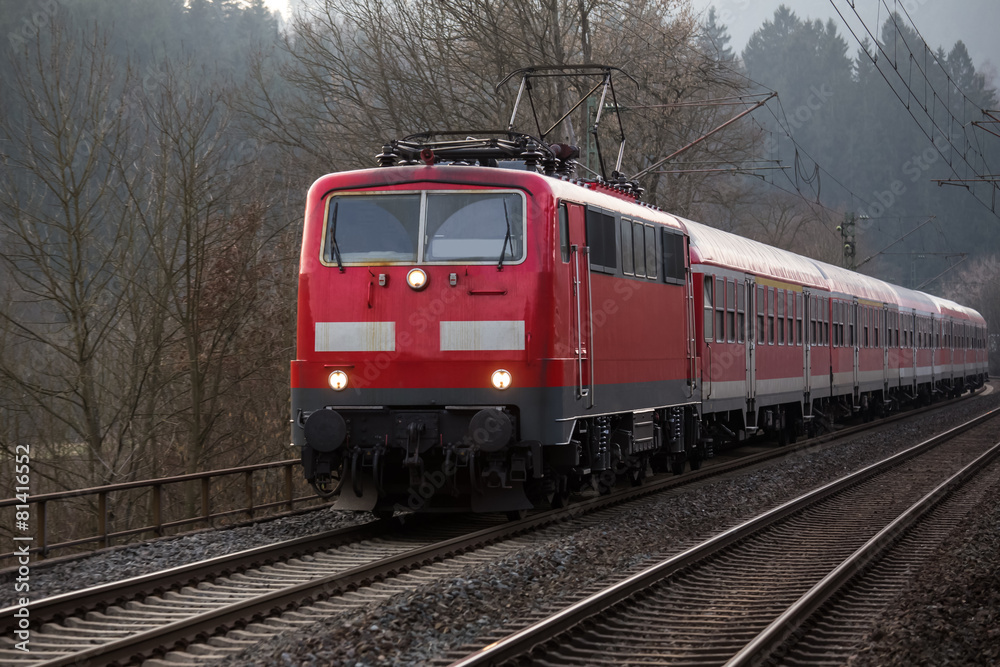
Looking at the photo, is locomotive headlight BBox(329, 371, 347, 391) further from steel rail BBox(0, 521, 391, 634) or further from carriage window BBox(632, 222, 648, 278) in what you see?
carriage window BBox(632, 222, 648, 278)

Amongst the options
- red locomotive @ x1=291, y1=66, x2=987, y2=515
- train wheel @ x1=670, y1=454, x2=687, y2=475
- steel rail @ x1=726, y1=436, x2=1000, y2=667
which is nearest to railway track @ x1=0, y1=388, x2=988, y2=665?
red locomotive @ x1=291, y1=66, x2=987, y2=515

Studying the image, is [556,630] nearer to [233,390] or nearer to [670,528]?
[670,528]

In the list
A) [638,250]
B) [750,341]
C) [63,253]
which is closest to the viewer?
[638,250]

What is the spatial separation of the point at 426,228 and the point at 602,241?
2138mm

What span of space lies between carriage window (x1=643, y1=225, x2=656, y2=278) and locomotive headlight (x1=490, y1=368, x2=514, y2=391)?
11.5 ft

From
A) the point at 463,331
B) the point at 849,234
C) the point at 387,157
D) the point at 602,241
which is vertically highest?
the point at 849,234

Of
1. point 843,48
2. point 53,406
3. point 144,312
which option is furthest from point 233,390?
point 843,48

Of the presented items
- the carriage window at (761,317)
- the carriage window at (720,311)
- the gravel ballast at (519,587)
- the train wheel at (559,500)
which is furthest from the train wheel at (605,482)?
the carriage window at (761,317)

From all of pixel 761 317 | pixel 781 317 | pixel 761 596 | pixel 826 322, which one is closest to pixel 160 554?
pixel 761 596

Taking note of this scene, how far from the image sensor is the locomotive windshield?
34.9 feet

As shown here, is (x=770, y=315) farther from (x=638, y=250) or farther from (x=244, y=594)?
(x=244, y=594)

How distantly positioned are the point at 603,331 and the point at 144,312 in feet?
30.2

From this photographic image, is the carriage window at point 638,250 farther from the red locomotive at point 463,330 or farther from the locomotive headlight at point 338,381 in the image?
the locomotive headlight at point 338,381

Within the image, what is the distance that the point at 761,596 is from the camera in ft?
27.5
